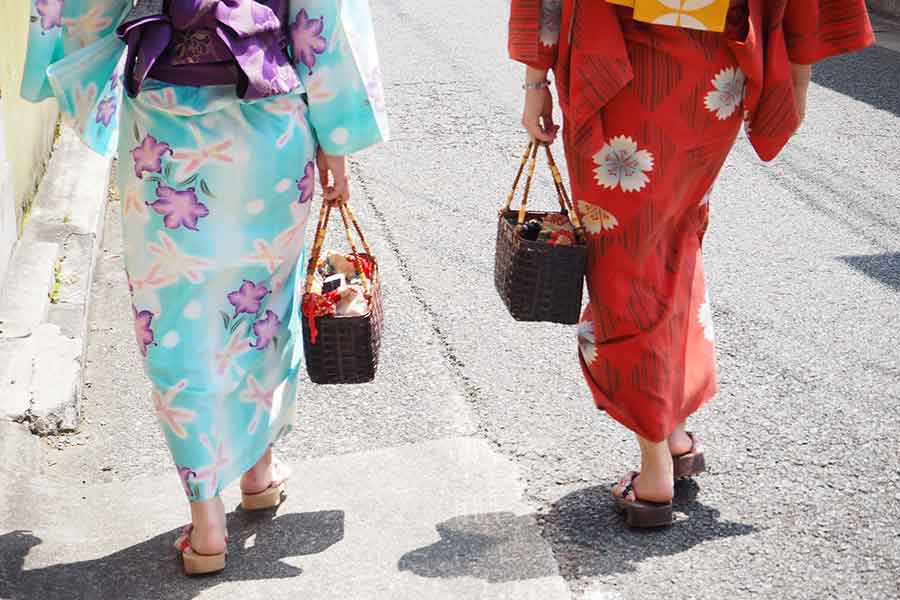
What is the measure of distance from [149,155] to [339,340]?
2.11ft

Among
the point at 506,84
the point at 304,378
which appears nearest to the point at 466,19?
the point at 506,84

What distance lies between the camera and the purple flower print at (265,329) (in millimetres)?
3047

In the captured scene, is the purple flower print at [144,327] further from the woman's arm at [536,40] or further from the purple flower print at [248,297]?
the woman's arm at [536,40]

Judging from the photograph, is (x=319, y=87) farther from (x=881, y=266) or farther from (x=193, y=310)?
(x=881, y=266)

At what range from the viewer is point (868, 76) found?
27.5 ft

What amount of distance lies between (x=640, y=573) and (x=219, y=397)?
3.73 ft

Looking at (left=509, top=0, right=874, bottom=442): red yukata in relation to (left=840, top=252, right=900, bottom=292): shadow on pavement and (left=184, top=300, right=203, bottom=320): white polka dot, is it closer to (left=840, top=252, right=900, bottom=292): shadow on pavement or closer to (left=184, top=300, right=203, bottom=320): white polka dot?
(left=184, top=300, right=203, bottom=320): white polka dot

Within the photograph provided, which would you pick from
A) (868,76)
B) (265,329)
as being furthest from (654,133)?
(868,76)

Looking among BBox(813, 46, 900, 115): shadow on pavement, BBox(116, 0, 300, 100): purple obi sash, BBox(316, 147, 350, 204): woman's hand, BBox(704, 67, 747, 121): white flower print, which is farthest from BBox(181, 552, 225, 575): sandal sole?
BBox(813, 46, 900, 115): shadow on pavement

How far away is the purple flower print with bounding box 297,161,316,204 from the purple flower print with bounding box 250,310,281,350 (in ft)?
1.01

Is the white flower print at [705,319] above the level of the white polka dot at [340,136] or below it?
below

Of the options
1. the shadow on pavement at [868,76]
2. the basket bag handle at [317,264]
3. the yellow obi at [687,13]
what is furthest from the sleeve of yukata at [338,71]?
the shadow on pavement at [868,76]

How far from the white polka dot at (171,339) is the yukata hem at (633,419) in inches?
42.8

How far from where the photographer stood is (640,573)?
3.00 metres
